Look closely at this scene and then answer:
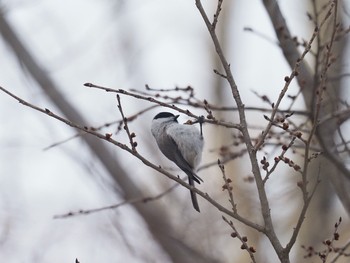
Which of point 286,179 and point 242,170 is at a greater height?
point 242,170

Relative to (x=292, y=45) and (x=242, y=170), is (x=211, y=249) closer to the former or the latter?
(x=292, y=45)

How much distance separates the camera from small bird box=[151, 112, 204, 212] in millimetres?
2523

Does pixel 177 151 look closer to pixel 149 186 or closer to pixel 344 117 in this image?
pixel 344 117

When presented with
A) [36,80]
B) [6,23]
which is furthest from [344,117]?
[6,23]

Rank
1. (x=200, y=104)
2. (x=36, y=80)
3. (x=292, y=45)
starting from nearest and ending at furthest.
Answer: (x=200, y=104) < (x=292, y=45) < (x=36, y=80)

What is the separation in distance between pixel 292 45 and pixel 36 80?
2175 millimetres

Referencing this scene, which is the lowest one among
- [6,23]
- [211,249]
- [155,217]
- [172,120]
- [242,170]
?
[172,120]

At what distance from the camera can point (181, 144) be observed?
2547 millimetres

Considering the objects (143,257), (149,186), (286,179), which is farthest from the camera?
(286,179)

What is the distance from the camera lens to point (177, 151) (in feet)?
8.32

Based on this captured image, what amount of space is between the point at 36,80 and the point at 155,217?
129 cm

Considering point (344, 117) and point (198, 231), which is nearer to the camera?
point (344, 117)

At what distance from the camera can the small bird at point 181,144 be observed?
2.52m

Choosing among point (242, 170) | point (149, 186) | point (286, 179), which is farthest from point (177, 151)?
point (242, 170)
